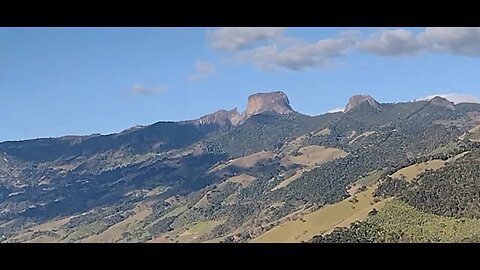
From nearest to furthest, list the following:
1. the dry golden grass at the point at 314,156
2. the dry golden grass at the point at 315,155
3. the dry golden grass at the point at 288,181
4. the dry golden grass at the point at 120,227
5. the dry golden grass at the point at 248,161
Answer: the dry golden grass at the point at 288,181, the dry golden grass at the point at 120,227, the dry golden grass at the point at 314,156, the dry golden grass at the point at 315,155, the dry golden grass at the point at 248,161

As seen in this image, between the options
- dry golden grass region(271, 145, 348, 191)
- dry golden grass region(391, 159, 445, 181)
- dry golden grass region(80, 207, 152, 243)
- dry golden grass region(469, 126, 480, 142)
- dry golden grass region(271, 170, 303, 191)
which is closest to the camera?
dry golden grass region(391, 159, 445, 181)

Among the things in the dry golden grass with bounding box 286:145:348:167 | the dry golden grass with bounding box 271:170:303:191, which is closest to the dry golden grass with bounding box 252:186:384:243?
the dry golden grass with bounding box 271:170:303:191

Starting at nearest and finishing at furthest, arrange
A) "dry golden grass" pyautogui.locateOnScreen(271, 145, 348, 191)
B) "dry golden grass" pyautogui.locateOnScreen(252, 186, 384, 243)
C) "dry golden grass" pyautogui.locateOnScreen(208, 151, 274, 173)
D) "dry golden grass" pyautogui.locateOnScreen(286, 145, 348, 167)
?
"dry golden grass" pyautogui.locateOnScreen(252, 186, 384, 243) → "dry golden grass" pyautogui.locateOnScreen(271, 145, 348, 191) → "dry golden grass" pyautogui.locateOnScreen(286, 145, 348, 167) → "dry golden grass" pyautogui.locateOnScreen(208, 151, 274, 173)

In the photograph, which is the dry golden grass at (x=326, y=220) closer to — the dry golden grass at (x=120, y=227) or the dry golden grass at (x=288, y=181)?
the dry golden grass at (x=288, y=181)

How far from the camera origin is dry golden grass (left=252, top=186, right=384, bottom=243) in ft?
230

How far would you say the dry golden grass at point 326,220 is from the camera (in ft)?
230

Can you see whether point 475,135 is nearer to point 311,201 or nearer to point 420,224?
point 311,201

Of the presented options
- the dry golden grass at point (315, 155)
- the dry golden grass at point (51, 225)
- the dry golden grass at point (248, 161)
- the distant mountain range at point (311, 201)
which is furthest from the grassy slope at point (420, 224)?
the dry golden grass at point (248, 161)

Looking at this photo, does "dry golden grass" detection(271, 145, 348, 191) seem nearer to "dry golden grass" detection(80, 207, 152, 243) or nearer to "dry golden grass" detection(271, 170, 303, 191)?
"dry golden grass" detection(271, 170, 303, 191)

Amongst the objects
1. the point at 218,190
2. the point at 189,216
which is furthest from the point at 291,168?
the point at 189,216

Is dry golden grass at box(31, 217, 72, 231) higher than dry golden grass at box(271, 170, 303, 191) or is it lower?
lower

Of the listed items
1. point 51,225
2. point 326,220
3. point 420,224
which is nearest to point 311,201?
point 326,220
